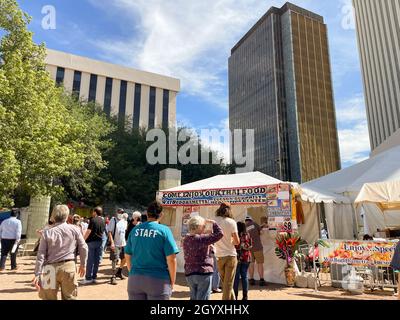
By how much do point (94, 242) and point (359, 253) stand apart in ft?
22.7

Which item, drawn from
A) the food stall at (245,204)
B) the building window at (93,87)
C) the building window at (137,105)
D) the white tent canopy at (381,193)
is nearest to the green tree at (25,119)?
the food stall at (245,204)

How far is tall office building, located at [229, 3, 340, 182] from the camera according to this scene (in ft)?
325

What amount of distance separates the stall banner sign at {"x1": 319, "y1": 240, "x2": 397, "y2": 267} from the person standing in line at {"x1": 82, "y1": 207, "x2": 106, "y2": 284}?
5.97 meters

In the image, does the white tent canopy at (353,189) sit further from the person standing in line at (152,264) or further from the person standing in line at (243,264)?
the person standing in line at (152,264)

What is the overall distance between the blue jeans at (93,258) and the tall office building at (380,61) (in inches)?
2060

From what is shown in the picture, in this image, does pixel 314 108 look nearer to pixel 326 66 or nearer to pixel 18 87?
pixel 326 66

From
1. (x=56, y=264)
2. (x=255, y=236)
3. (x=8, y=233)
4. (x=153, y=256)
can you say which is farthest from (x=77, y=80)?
(x=153, y=256)

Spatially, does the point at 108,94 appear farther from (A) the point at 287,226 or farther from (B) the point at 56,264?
(B) the point at 56,264

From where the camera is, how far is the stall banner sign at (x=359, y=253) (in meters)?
7.91

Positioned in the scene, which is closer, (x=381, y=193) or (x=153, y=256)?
(x=153, y=256)

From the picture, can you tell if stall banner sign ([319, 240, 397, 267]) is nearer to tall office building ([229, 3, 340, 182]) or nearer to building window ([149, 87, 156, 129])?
building window ([149, 87, 156, 129])

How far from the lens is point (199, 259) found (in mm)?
4578
